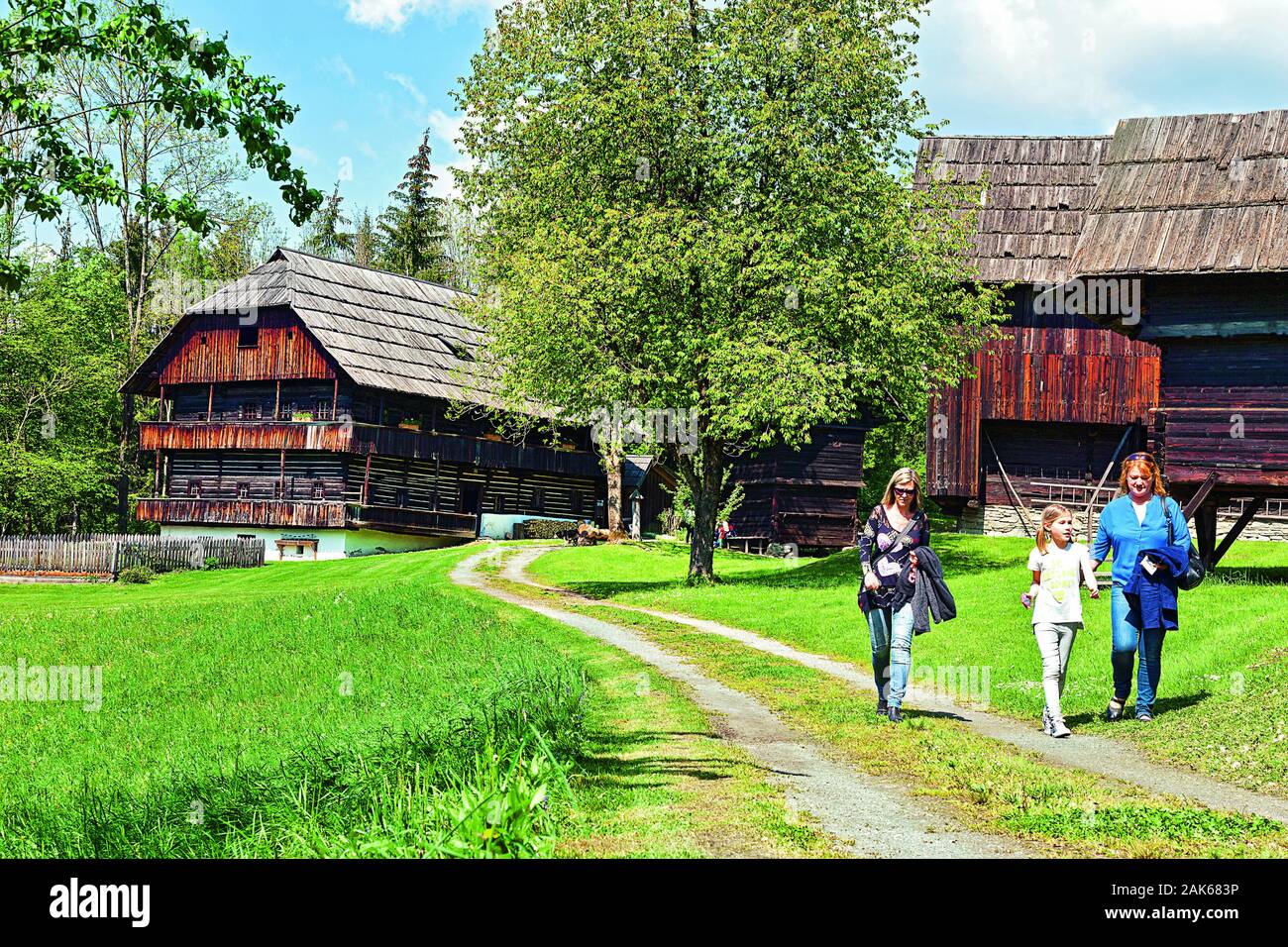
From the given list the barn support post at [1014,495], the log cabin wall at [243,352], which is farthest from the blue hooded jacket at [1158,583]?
the log cabin wall at [243,352]

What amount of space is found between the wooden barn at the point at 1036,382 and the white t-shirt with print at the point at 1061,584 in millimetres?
25357

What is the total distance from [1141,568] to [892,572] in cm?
241

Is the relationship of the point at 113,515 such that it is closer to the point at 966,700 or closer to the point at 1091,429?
the point at 1091,429

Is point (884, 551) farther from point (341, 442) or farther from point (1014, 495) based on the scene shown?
point (341, 442)

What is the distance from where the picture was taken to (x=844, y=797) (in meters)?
8.36

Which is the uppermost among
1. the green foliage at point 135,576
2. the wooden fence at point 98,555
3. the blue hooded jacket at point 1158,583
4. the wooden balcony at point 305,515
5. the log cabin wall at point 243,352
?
the log cabin wall at point 243,352

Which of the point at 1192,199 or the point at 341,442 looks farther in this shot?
the point at 341,442

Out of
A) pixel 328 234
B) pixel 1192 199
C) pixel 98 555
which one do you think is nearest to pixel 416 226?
pixel 328 234

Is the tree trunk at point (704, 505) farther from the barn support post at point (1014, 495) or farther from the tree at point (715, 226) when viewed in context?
Result: the barn support post at point (1014, 495)

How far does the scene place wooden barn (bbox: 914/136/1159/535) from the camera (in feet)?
122

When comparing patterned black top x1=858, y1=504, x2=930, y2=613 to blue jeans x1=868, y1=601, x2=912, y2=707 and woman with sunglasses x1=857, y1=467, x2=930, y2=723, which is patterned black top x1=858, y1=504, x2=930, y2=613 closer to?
woman with sunglasses x1=857, y1=467, x2=930, y2=723

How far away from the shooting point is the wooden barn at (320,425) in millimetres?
52000

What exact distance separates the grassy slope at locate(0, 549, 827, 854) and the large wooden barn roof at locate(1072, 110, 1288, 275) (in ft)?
46.8
